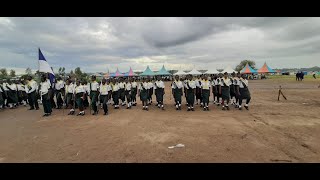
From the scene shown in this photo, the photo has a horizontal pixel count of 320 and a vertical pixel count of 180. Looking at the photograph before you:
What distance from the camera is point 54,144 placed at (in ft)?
20.7

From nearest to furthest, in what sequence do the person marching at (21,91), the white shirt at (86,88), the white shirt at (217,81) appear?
1. the white shirt at (86,88)
2. the white shirt at (217,81)
3. the person marching at (21,91)

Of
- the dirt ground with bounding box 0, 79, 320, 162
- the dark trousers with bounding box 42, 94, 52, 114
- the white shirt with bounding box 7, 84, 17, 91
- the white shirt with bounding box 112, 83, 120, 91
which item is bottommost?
the dirt ground with bounding box 0, 79, 320, 162

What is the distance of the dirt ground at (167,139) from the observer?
514 cm

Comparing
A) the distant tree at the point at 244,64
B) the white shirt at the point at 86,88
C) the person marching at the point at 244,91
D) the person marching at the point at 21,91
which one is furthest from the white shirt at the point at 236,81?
the distant tree at the point at 244,64

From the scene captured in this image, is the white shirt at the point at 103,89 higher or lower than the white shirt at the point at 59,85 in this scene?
lower

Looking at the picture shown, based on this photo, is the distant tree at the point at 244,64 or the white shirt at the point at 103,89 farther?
the distant tree at the point at 244,64

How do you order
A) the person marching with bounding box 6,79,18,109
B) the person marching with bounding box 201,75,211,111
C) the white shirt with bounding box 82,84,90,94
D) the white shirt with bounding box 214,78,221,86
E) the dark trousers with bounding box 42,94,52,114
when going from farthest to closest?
the person marching with bounding box 6,79,18,109, the white shirt with bounding box 214,78,221,86, the person marching with bounding box 201,75,211,111, the white shirt with bounding box 82,84,90,94, the dark trousers with bounding box 42,94,52,114

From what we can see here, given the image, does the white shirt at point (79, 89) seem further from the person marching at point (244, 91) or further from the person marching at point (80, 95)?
the person marching at point (244, 91)

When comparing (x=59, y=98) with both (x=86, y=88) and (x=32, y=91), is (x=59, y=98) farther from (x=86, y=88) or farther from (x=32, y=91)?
(x=86, y=88)

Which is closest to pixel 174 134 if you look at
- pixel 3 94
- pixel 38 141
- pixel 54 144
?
pixel 54 144

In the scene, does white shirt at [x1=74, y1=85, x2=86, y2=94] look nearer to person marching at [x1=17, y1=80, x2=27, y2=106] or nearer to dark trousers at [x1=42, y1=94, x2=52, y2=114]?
dark trousers at [x1=42, y1=94, x2=52, y2=114]

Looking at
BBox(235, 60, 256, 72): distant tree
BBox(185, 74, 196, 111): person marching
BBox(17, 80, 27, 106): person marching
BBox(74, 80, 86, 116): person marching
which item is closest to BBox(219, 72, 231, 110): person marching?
BBox(185, 74, 196, 111): person marching

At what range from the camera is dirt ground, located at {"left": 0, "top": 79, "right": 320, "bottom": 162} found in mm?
5145
